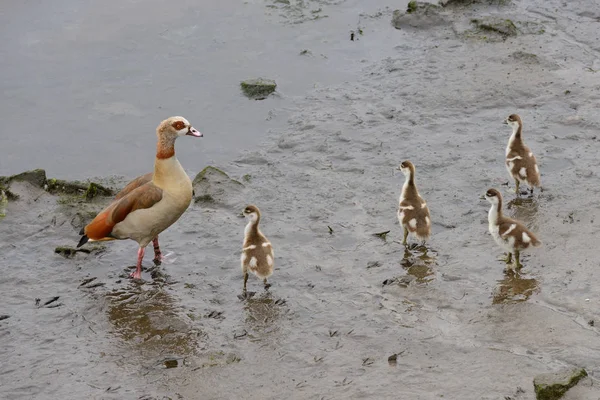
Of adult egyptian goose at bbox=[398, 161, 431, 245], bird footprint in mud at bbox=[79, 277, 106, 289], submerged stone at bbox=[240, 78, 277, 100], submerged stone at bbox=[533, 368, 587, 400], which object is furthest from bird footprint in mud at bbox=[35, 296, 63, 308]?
submerged stone at bbox=[240, 78, 277, 100]

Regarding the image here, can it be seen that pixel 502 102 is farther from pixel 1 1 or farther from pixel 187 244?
pixel 1 1

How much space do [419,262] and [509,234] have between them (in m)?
1.19

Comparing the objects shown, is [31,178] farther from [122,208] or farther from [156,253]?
[156,253]

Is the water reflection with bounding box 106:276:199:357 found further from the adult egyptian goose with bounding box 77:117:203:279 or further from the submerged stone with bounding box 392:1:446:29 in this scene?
the submerged stone with bounding box 392:1:446:29

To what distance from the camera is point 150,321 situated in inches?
409

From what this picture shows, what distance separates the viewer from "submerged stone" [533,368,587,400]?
27.2 feet

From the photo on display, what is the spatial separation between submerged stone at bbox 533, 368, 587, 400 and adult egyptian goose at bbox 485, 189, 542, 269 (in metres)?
2.41

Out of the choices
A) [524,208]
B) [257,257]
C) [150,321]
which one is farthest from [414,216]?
[150,321]

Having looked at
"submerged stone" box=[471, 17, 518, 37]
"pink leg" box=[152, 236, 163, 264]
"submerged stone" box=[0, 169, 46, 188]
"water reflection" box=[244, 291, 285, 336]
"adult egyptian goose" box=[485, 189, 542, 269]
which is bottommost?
"water reflection" box=[244, 291, 285, 336]

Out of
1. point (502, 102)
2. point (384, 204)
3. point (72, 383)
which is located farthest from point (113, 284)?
point (502, 102)

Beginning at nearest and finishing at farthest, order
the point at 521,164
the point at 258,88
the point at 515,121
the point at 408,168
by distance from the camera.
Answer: the point at 408,168, the point at 521,164, the point at 515,121, the point at 258,88

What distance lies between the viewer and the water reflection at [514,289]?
1020 cm

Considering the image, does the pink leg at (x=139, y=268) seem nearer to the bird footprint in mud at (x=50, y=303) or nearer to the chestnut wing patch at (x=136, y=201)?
the chestnut wing patch at (x=136, y=201)

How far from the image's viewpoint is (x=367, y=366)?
9.19m
